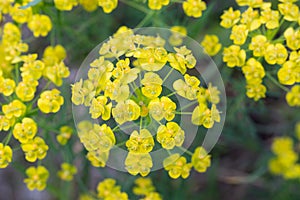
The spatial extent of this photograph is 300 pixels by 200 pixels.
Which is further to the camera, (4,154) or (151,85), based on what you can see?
(4,154)

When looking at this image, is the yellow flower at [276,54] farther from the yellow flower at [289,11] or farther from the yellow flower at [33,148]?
the yellow flower at [33,148]

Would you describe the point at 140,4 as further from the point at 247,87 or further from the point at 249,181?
the point at 249,181

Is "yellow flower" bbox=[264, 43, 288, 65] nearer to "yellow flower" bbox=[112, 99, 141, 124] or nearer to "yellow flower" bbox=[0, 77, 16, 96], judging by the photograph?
"yellow flower" bbox=[112, 99, 141, 124]

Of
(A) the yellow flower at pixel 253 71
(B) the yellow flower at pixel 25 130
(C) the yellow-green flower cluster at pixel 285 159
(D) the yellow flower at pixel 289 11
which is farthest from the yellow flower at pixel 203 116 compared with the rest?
(C) the yellow-green flower cluster at pixel 285 159

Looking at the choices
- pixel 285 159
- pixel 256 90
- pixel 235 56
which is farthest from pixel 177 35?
pixel 285 159

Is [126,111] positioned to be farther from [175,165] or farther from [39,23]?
[39,23]
